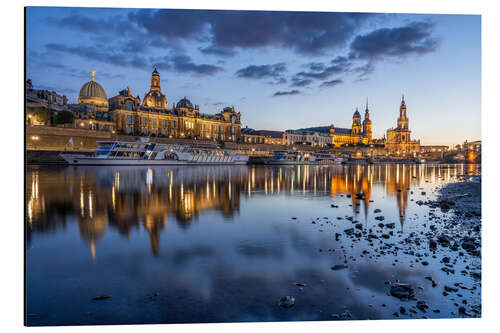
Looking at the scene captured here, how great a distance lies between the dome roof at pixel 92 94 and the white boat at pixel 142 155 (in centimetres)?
3475

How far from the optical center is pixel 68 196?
1113 cm

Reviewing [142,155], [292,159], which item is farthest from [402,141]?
[142,155]

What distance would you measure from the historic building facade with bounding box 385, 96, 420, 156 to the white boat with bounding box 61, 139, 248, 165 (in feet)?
341

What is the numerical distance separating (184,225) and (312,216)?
3.65 meters

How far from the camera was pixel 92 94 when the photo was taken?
229 ft

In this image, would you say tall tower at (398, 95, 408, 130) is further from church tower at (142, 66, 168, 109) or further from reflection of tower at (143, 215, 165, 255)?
reflection of tower at (143, 215, 165, 255)

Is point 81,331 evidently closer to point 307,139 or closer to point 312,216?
point 312,216

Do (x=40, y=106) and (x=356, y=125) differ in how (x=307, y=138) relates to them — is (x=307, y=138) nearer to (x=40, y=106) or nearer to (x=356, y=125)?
(x=356, y=125)

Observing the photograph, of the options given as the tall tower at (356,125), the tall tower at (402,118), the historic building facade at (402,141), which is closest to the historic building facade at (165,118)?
the tall tower at (356,125)

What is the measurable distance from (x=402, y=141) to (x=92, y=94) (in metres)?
119

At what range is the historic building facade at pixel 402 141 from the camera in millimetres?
125975

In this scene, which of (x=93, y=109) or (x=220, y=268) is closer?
(x=220, y=268)

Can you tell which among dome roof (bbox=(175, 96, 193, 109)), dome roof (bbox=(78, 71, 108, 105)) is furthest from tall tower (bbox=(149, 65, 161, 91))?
dome roof (bbox=(78, 71, 108, 105))

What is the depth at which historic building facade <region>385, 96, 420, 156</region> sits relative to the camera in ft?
413
